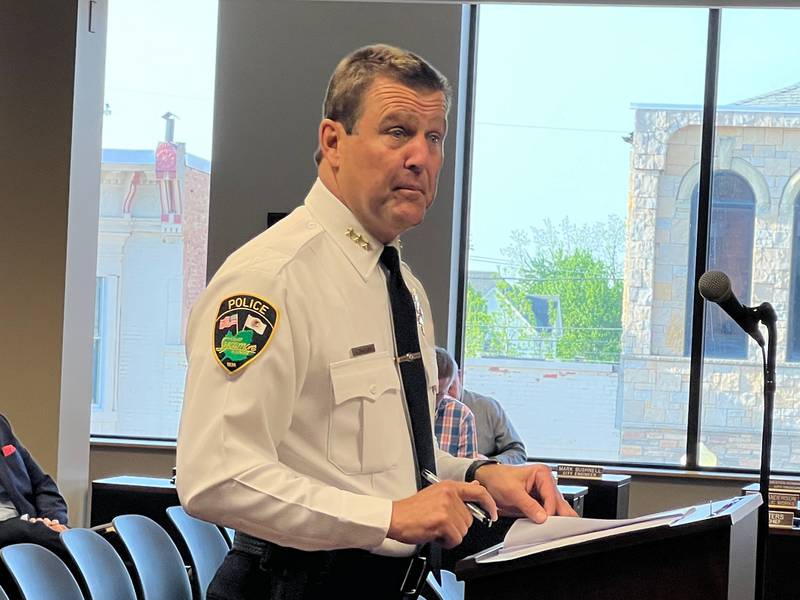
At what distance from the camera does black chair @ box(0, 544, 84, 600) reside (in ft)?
8.12

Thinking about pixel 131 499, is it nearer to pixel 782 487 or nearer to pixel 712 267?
pixel 782 487

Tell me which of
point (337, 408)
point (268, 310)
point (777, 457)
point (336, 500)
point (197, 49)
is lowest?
point (777, 457)

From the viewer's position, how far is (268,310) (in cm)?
151

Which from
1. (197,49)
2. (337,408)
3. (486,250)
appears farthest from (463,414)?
(337,408)

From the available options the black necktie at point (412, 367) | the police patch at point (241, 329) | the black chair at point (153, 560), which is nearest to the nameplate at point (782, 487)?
the black chair at point (153, 560)

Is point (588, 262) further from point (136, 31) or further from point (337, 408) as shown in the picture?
point (337, 408)

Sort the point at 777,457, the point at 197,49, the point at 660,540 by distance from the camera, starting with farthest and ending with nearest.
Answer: the point at 197,49 → the point at 777,457 → the point at 660,540

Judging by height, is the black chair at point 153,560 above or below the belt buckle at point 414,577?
below

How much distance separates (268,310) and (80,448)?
12.9 feet

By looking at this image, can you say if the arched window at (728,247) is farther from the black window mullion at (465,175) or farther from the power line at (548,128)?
the black window mullion at (465,175)

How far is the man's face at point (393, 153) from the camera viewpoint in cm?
166

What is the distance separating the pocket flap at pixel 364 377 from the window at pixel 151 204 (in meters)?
6.01

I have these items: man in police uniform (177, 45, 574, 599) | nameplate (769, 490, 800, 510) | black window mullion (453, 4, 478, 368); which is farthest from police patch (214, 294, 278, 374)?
black window mullion (453, 4, 478, 368)

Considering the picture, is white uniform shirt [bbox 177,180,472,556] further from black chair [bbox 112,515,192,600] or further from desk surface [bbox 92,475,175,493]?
desk surface [bbox 92,475,175,493]
